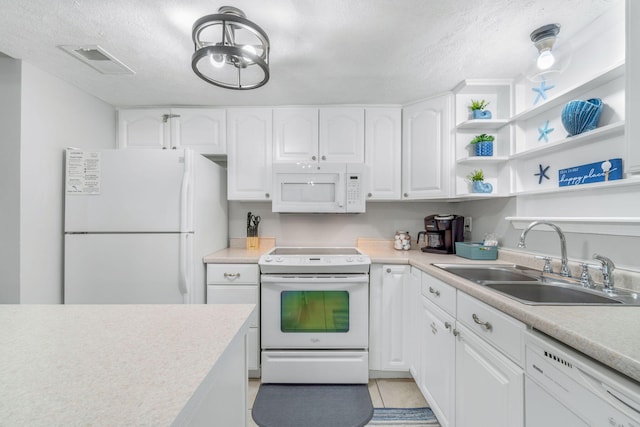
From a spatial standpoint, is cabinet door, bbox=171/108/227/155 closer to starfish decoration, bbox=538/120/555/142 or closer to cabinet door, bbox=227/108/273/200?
cabinet door, bbox=227/108/273/200

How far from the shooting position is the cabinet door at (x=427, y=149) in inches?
77.8

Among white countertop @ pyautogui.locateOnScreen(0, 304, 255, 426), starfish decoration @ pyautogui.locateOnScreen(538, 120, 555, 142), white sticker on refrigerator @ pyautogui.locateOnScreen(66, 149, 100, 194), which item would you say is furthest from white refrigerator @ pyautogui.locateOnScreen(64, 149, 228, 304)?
starfish decoration @ pyautogui.locateOnScreen(538, 120, 555, 142)

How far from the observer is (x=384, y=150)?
2.22 m

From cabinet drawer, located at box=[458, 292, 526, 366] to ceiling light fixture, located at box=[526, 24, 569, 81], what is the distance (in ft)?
4.50

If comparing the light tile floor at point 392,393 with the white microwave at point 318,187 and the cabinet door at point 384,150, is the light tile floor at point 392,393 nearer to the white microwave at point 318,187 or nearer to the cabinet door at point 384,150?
the white microwave at point 318,187

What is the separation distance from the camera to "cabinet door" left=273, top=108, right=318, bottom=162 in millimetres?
2225

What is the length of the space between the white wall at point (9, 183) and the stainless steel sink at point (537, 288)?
8.56 feet

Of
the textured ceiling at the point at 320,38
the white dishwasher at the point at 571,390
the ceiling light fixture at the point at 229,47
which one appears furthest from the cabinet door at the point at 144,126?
the white dishwasher at the point at 571,390

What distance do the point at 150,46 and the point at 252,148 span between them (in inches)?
37.0

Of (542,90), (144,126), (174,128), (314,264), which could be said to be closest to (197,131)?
(174,128)

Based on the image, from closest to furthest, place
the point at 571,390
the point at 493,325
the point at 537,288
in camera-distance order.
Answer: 1. the point at 571,390
2. the point at 493,325
3. the point at 537,288

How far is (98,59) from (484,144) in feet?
8.61

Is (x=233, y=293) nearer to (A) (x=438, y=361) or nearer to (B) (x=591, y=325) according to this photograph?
(A) (x=438, y=361)

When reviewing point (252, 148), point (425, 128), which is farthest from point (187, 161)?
point (425, 128)
